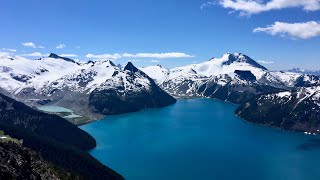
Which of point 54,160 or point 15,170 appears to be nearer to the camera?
point 15,170

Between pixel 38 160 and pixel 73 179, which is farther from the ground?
pixel 38 160

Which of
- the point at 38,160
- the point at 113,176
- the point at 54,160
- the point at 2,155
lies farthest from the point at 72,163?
the point at 2,155

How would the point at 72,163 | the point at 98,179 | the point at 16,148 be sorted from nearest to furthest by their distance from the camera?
the point at 16,148 < the point at 98,179 < the point at 72,163

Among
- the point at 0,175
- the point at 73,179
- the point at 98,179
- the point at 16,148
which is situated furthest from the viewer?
the point at 98,179

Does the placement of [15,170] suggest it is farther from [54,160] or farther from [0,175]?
[54,160]

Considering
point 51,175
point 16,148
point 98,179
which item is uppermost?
point 16,148

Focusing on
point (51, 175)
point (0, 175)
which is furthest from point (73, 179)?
point (0, 175)
